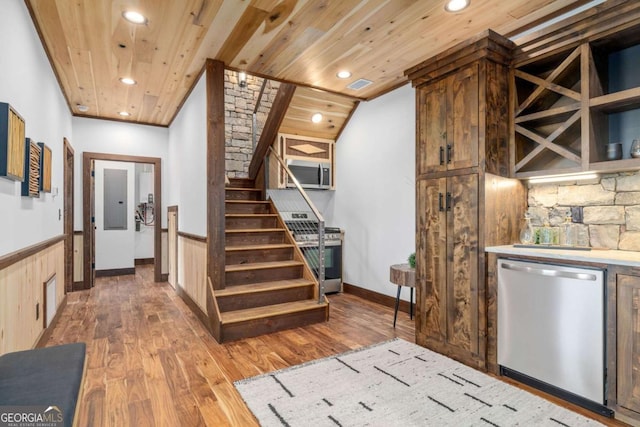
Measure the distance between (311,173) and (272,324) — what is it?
2446 mm

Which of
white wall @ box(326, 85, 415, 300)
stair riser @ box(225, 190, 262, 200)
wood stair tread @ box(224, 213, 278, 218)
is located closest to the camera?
white wall @ box(326, 85, 415, 300)

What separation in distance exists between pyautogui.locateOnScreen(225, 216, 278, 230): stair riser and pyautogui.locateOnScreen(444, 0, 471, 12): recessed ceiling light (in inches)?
125

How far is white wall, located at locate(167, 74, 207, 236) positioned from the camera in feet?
12.3

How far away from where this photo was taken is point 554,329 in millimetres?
2201

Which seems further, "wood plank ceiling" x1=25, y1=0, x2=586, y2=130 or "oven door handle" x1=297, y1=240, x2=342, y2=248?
"oven door handle" x1=297, y1=240, x2=342, y2=248

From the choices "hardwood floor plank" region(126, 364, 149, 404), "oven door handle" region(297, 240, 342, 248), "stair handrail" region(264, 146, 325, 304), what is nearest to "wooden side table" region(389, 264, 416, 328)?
"stair handrail" region(264, 146, 325, 304)

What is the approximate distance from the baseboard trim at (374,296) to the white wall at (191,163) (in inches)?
90.2

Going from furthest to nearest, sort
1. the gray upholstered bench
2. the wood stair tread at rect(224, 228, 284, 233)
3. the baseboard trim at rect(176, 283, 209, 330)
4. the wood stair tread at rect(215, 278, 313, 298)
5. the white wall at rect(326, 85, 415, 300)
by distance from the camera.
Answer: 1. the wood stair tread at rect(224, 228, 284, 233)
2. the white wall at rect(326, 85, 415, 300)
3. the baseboard trim at rect(176, 283, 209, 330)
4. the wood stair tread at rect(215, 278, 313, 298)
5. the gray upholstered bench

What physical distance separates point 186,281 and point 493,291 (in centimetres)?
369

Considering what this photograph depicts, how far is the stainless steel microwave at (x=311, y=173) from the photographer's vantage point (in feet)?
16.3

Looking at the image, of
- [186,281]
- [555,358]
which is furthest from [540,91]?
[186,281]

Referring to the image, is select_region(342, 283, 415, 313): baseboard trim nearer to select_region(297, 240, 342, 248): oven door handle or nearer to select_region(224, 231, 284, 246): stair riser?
select_region(297, 240, 342, 248): oven door handle

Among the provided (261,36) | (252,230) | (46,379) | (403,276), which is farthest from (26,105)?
(403,276)

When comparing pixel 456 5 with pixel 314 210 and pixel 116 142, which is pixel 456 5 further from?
pixel 116 142
